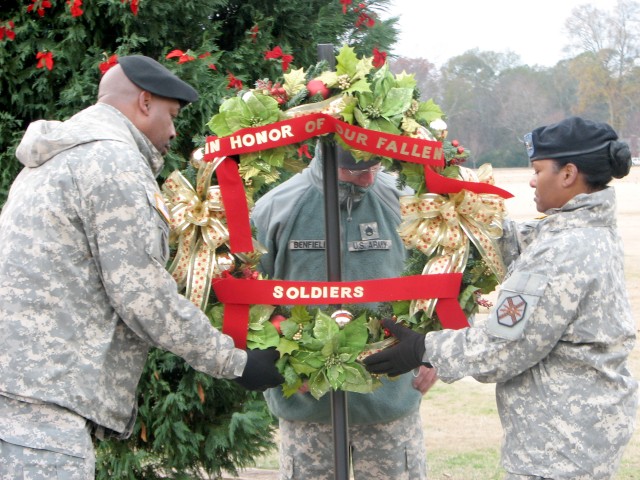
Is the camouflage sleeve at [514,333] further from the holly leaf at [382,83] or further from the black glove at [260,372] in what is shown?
the holly leaf at [382,83]

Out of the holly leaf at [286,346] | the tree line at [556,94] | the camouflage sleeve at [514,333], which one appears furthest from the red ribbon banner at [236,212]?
the tree line at [556,94]

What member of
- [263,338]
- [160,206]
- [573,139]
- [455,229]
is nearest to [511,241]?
[455,229]

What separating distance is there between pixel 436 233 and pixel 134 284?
1.10 metres

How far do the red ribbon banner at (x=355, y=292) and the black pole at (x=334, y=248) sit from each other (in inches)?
6.7

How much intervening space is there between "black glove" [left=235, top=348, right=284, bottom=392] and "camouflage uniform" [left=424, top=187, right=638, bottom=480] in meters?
0.71

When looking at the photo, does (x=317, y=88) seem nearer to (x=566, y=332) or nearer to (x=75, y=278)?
(x=75, y=278)

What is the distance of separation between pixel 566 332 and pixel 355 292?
30.7 inches

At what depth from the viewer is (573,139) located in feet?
9.46

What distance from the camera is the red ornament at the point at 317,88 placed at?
335cm

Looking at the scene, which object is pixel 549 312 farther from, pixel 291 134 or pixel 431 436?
pixel 431 436

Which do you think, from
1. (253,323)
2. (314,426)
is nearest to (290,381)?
(253,323)

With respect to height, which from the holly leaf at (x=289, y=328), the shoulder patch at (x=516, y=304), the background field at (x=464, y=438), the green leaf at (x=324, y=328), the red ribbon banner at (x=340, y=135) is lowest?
the background field at (x=464, y=438)

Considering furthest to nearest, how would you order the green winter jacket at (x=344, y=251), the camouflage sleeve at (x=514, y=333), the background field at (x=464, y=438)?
the background field at (x=464, y=438), the green winter jacket at (x=344, y=251), the camouflage sleeve at (x=514, y=333)

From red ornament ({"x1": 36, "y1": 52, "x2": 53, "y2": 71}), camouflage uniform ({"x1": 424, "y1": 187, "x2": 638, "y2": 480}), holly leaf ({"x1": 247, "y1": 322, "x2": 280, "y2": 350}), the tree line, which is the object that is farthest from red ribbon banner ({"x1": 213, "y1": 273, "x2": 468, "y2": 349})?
the tree line
